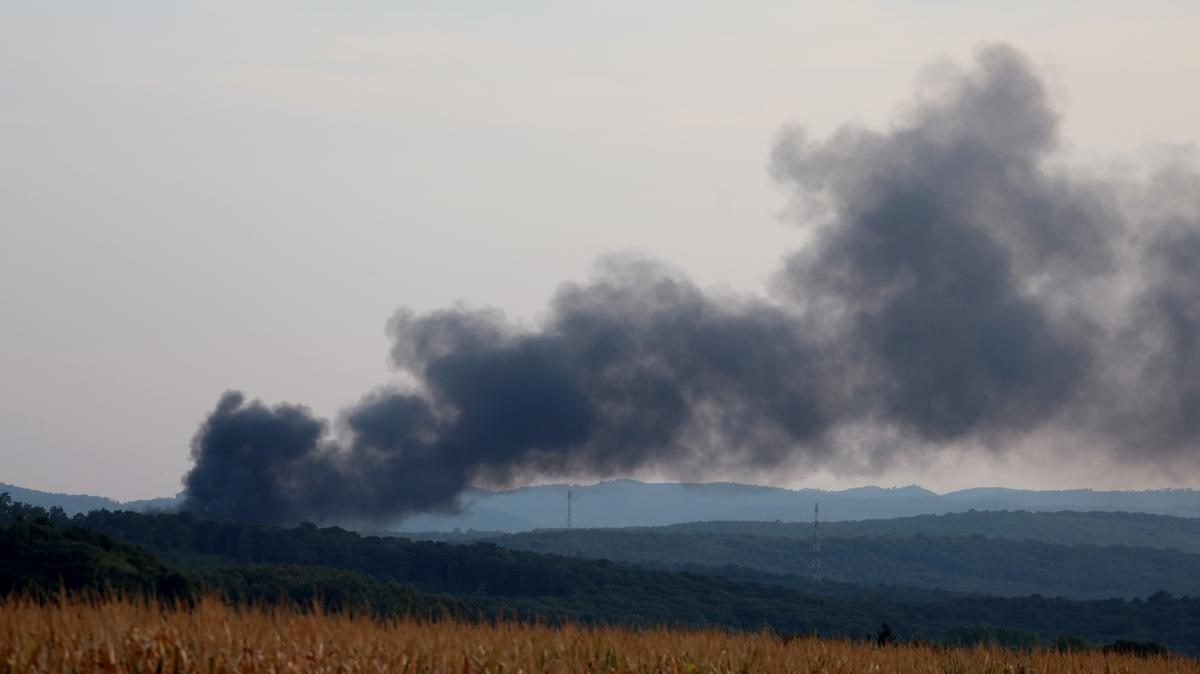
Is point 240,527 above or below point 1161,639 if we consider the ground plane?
above

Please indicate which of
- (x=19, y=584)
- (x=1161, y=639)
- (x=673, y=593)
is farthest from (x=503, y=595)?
(x=19, y=584)

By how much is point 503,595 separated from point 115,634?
172652mm

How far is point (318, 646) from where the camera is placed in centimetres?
2722

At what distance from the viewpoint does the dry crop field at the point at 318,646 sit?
2544cm

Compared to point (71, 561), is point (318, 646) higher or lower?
lower

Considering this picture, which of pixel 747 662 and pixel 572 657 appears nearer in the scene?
pixel 572 657

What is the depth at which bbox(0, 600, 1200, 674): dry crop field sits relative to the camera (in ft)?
83.5

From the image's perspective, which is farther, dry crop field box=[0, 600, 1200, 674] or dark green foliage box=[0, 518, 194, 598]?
dark green foliage box=[0, 518, 194, 598]

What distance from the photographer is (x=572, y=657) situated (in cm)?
3036

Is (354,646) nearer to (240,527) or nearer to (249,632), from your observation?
(249,632)

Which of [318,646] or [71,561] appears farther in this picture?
[71,561]

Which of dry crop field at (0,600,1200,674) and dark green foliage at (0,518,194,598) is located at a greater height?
dark green foliage at (0,518,194,598)

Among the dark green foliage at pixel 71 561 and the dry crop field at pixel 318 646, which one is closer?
the dry crop field at pixel 318 646

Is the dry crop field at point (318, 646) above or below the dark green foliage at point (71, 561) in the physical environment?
below
